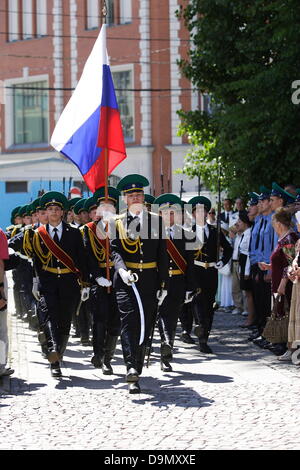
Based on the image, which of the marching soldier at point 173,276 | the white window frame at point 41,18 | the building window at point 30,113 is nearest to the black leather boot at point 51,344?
the marching soldier at point 173,276

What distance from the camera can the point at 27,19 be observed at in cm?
4297

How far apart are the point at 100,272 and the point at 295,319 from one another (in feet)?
7.31

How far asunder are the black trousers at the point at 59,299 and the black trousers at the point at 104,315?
0.83 feet

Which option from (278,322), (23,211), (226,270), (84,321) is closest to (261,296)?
(278,322)

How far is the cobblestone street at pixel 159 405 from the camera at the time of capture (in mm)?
7418

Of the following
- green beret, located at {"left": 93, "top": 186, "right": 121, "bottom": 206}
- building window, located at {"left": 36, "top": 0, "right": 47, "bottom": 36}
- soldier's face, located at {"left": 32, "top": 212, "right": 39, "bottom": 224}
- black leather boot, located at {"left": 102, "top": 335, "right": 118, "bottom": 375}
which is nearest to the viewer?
black leather boot, located at {"left": 102, "top": 335, "right": 118, "bottom": 375}

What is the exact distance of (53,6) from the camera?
41.8m

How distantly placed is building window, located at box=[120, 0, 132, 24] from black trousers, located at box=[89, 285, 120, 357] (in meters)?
30.0

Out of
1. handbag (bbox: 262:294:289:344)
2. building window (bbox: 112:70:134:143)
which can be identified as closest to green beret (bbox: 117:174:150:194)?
handbag (bbox: 262:294:289:344)

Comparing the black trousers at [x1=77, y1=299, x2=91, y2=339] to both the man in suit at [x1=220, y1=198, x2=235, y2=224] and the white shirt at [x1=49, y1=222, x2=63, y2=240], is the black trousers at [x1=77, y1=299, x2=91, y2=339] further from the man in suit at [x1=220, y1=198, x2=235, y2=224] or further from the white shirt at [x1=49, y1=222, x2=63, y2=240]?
the man in suit at [x1=220, y1=198, x2=235, y2=224]

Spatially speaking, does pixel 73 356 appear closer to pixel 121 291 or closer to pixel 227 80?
pixel 121 291

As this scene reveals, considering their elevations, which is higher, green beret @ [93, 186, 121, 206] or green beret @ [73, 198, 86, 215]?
green beret @ [93, 186, 121, 206]

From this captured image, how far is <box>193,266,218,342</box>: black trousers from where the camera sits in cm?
1291
